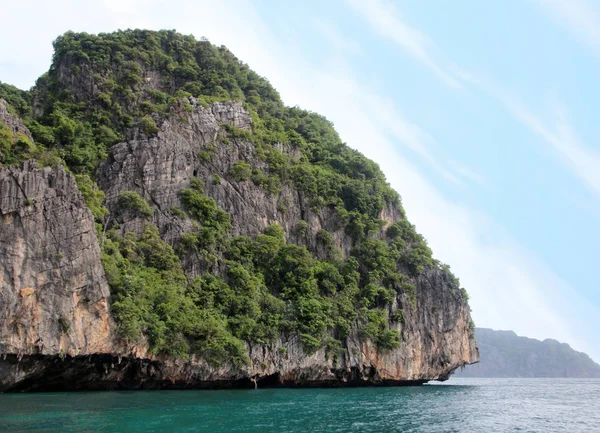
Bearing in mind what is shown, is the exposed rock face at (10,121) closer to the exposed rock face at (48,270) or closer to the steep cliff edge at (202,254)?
the steep cliff edge at (202,254)

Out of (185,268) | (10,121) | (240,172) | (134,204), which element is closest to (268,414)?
(185,268)

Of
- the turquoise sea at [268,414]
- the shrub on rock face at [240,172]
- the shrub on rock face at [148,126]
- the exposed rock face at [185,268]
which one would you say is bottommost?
the turquoise sea at [268,414]

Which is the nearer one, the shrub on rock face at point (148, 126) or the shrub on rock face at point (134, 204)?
the shrub on rock face at point (134, 204)

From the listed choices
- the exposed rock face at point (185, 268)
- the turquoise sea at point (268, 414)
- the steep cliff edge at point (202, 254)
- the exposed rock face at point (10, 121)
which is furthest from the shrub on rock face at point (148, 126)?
the turquoise sea at point (268, 414)

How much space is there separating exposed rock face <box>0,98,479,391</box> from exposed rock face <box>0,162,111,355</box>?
0.06 metres

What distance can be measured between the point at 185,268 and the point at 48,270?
46.8ft

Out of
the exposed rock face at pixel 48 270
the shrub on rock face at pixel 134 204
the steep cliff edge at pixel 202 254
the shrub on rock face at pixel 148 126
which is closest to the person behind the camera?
the exposed rock face at pixel 48 270

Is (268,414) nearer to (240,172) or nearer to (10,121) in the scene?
(10,121)

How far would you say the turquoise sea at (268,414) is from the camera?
2185 cm

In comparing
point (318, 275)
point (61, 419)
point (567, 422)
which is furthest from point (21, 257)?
point (567, 422)

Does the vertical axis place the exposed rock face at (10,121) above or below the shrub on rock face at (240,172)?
below

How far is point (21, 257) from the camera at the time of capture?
32312 mm

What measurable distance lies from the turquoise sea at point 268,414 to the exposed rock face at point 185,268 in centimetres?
287

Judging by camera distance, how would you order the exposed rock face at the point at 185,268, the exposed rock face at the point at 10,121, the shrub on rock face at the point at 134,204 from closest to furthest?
the exposed rock face at the point at 185,268 < the exposed rock face at the point at 10,121 < the shrub on rock face at the point at 134,204
